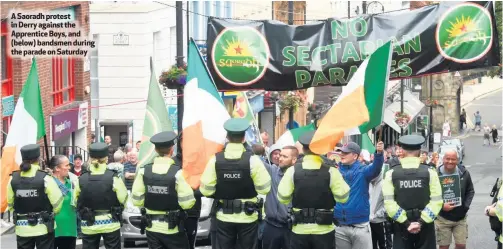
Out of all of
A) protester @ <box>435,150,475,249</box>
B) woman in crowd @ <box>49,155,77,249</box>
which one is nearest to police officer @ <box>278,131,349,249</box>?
protester @ <box>435,150,475,249</box>

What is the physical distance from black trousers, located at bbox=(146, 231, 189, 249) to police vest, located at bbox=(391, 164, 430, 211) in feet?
8.00

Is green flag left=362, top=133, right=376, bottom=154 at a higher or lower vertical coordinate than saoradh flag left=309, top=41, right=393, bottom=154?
lower

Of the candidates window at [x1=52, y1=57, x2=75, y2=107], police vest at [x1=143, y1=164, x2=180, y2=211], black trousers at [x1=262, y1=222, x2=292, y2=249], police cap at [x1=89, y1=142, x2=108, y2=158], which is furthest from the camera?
window at [x1=52, y1=57, x2=75, y2=107]

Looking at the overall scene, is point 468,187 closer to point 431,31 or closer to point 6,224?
point 431,31

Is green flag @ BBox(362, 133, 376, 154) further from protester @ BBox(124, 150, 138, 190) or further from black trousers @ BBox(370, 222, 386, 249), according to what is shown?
protester @ BBox(124, 150, 138, 190)

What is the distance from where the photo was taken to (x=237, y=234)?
13008 mm

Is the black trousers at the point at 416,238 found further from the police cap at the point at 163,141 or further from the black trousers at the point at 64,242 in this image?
the black trousers at the point at 64,242

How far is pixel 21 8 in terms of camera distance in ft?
82.2

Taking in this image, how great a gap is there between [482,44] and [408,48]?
1.00m

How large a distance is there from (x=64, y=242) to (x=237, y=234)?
239 centimetres

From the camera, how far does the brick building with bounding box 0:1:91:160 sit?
81.7 ft

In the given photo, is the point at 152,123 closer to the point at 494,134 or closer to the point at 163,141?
the point at 163,141

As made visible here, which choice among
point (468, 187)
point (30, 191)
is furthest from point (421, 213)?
point (30, 191)

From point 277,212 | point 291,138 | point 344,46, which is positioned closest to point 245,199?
point 277,212
